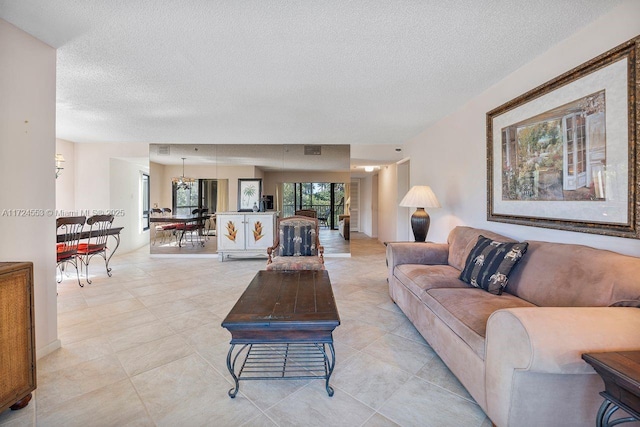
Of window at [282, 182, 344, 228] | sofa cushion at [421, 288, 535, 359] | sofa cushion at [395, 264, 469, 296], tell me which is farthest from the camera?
window at [282, 182, 344, 228]

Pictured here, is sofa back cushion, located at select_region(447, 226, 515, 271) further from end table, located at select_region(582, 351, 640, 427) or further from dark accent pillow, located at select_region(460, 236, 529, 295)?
end table, located at select_region(582, 351, 640, 427)

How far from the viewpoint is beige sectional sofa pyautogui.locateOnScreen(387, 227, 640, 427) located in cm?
114

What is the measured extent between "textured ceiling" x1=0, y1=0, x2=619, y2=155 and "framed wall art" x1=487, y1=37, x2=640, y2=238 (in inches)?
16.0

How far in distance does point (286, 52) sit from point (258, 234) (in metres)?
4.01

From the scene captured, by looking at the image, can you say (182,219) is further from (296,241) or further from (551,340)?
(551,340)

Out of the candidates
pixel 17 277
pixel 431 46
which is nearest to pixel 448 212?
pixel 431 46

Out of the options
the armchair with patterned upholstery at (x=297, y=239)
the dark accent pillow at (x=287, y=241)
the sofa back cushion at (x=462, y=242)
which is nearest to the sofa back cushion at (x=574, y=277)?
the sofa back cushion at (x=462, y=242)

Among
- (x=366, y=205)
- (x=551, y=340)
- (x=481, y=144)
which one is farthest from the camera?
(x=366, y=205)

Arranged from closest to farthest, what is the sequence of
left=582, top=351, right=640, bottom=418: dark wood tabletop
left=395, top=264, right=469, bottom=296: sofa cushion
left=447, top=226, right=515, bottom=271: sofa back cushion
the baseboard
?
1. left=582, top=351, right=640, bottom=418: dark wood tabletop
2. the baseboard
3. left=395, top=264, right=469, bottom=296: sofa cushion
4. left=447, top=226, right=515, bottom=271: sofa back cushion

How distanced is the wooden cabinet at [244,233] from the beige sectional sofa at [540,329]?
3960mm

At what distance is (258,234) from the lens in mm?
5785

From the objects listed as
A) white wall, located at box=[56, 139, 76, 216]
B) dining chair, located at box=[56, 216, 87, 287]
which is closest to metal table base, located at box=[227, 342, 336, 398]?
dining chair, located at box=[56, 216, 87, 287]

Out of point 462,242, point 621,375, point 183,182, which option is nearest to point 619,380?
point 621,375

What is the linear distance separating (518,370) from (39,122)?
339 cm
